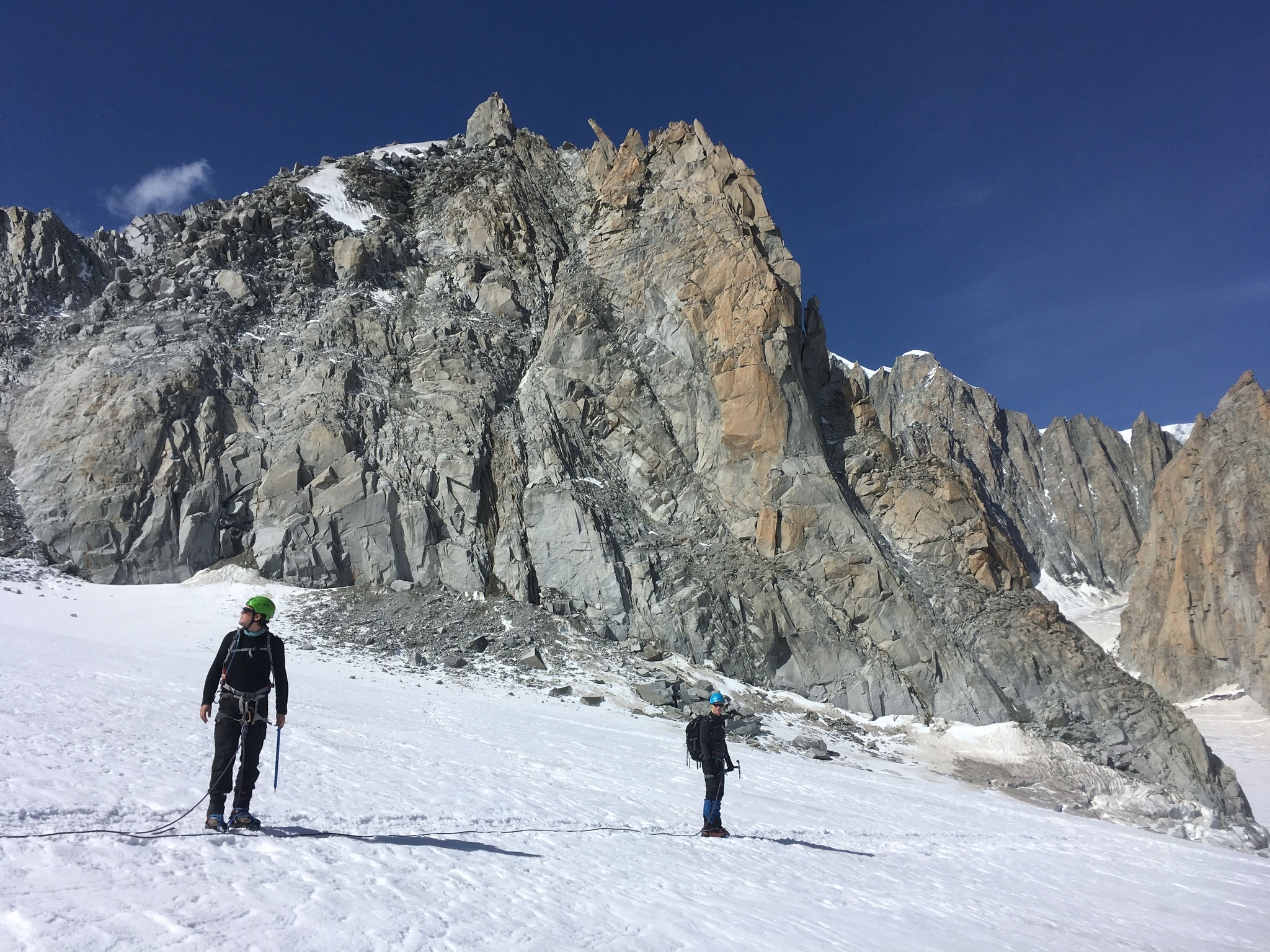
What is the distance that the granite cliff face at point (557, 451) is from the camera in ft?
79.5

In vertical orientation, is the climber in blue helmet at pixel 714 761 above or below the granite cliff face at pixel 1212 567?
below

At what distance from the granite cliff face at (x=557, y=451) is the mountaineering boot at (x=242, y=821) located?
1940cm

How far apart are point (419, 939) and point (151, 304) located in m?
34.7

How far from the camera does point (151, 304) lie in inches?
1193

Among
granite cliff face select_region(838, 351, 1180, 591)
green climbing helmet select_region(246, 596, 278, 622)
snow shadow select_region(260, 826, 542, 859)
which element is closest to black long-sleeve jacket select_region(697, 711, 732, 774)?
snow shadow select_region(260, 826, 542, 859)

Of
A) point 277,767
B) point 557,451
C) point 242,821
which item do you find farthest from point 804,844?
point 557,451

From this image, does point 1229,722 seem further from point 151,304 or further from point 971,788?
point 151,304

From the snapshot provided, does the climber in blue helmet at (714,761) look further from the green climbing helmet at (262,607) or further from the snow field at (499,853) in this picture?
the green climbing helmet at (262,607)

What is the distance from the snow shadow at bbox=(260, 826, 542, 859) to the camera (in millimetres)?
4891

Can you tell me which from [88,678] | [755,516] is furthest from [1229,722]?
[88,678]

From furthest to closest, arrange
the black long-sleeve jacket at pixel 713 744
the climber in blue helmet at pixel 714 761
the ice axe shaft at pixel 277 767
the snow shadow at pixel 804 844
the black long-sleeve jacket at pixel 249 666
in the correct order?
the black long-sleeve jacket at pixel 713 744 → the snow shadow at pixel 804 844 → the climber in blue helmet at pixel 714 761 → the black long-sleeve jacket at pixel 249 666 → the ice axe shaft at pixel 277 767

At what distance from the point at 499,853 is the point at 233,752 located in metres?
2.06

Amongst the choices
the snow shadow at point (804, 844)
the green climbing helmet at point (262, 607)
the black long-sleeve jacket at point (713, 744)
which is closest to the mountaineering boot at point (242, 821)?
the green climbing helmet at point (262, 607)

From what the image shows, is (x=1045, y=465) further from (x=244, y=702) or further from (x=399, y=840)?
(x=244, y=702)
